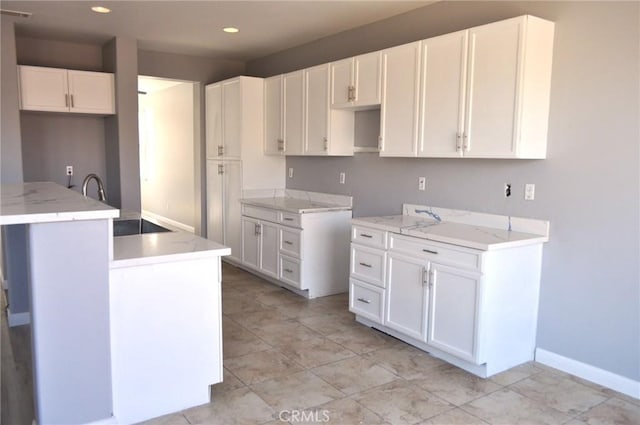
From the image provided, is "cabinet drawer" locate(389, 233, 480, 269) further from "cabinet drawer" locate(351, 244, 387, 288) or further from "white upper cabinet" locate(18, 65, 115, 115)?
"white upper cabinet" locate(18, 65, 115, 115)

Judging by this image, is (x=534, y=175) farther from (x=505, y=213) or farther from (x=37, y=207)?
(x=37, y=207)

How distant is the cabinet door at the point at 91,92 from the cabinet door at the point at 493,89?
3.85 m

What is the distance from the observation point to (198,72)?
6062mm

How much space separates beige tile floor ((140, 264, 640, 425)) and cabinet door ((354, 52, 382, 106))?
1847 millimetres

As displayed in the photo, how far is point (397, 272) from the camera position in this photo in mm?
3377

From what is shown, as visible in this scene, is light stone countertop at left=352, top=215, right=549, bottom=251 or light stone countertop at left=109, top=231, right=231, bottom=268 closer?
light stone countertop at left=109, top=231, right=231, bottom=268

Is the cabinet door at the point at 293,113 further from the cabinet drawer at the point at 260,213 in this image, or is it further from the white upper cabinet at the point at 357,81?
the cabinet drawer at the point at 260,213

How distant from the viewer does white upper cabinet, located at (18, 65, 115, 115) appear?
189 inches

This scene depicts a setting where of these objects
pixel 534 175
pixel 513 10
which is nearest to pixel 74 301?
pixel 534 175

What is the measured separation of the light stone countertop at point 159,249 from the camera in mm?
2293

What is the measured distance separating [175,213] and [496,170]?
238 inches

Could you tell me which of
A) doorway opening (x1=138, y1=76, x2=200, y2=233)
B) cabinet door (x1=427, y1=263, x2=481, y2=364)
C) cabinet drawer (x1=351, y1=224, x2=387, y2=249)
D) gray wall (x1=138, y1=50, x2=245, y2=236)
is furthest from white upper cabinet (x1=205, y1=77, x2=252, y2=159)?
cabinet door (x1=427, y1=263, x2=481, y2=364)

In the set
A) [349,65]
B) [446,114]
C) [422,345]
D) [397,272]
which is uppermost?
[349,65]

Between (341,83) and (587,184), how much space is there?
7.18 feet
